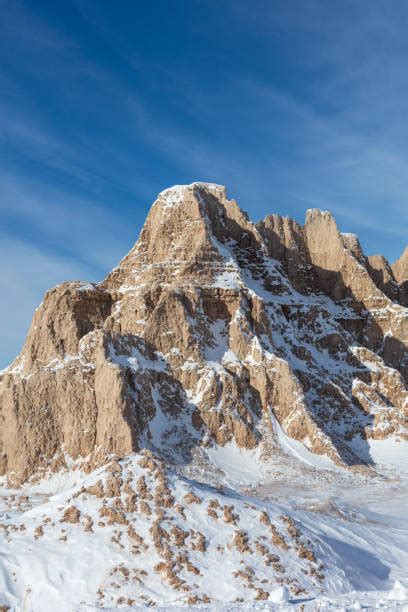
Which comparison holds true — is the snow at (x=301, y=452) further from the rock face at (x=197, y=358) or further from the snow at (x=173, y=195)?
the snow at (x=173, y=195)

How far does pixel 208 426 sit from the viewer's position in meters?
61.3

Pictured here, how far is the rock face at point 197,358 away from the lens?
2293 inches

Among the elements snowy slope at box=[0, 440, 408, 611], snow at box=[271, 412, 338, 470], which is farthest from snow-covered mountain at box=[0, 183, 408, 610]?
snow at box=[271, 412, 338, 470]

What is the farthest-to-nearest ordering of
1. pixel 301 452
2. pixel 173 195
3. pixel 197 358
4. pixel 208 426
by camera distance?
pixel 173 195
pixel 197 358
pixel 208 426
pixel 301 452

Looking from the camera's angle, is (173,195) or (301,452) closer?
(301,452)

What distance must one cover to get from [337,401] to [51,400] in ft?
94.7

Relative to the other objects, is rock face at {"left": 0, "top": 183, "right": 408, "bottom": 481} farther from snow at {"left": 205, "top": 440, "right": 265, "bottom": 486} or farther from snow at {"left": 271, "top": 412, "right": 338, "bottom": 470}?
snow at {"left": 205, "top": 440, "right": 265, "bottom": 486}

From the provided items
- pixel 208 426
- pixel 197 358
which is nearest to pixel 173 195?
pixel 197 358

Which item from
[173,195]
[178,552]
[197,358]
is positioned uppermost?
[173,195]

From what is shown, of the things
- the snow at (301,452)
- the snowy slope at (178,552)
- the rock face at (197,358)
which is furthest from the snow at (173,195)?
the snowy slope at (178,552)

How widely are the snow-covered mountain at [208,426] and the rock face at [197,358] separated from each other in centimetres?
19

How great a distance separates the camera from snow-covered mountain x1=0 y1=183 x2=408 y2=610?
61.0ft

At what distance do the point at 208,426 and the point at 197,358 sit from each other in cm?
743

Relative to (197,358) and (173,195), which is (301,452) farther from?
(173,195)
